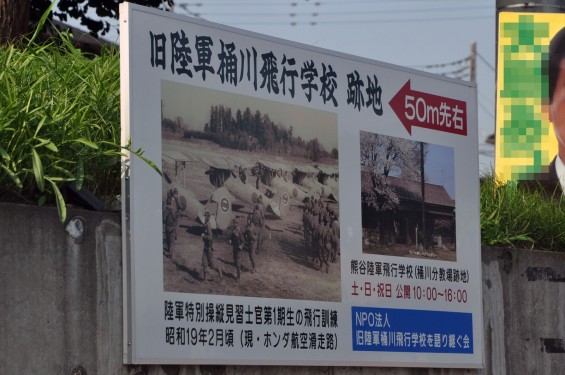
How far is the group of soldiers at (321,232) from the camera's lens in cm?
803

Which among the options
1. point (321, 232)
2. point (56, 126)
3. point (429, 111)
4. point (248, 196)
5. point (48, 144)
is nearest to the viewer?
point (48, 144)

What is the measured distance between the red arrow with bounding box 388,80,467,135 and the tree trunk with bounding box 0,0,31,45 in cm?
298

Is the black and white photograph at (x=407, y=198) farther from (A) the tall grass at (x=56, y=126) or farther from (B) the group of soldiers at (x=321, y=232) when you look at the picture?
(A) the tall grass at (x=56, y=126)

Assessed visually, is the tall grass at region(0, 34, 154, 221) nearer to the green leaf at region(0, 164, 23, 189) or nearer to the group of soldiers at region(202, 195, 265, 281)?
the green leaf at region(0, 164, 23, 189)

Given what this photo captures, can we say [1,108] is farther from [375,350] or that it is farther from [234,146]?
[375,350]

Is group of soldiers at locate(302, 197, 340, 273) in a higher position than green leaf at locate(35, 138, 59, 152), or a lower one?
lower

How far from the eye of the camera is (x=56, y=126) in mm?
6953

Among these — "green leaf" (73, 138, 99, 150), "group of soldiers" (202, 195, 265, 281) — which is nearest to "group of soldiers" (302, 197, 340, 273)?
"group of soldiers" (202, 195, 265, 281)

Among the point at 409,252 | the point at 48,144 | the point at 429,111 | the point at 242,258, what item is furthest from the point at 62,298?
the point at 429,111

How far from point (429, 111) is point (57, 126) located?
3317 mm

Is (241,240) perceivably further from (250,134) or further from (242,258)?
(250,134)

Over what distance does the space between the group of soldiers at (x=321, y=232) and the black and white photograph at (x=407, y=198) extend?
32cm

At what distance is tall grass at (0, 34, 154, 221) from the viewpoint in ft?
21.9

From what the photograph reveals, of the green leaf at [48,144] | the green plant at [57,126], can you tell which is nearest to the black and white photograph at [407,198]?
the green plant at [57,126]
